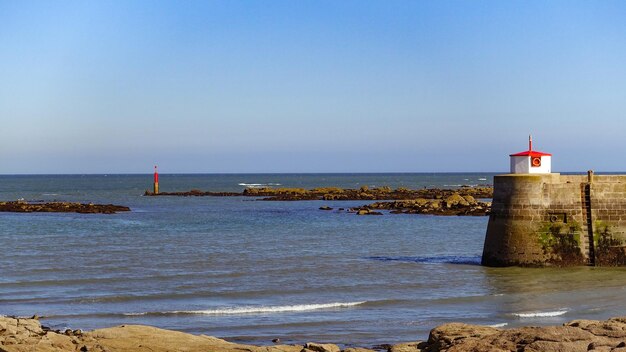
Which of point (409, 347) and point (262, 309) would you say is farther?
point (262, 309)

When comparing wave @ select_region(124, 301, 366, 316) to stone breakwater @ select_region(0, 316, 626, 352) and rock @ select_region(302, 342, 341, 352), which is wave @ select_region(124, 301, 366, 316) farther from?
rock @ select_region(302, 342, 341, 352)

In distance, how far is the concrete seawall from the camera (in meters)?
23.0

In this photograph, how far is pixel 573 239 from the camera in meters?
23.1

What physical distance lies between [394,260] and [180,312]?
1105 cm

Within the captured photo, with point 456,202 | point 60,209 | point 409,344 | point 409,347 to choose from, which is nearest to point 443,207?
point 456,202

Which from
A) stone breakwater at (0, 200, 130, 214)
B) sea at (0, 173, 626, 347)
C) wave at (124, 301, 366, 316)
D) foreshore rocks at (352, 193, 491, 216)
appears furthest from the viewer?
stone breakwater at (0, 200, 130, 214)

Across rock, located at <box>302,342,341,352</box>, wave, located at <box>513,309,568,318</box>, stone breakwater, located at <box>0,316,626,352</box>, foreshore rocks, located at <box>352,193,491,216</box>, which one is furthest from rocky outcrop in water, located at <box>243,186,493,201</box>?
rock, located at <box>302,342,341,352</box>

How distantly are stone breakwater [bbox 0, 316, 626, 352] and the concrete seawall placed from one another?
10.2 metres

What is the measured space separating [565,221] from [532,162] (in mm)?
1858

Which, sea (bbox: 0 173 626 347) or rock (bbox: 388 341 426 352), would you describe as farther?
sea (bbox: 0 173 626 347)

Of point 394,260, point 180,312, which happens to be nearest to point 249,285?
point 180,312

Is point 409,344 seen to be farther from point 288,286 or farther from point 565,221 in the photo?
point 565,221

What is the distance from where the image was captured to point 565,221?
2308cm

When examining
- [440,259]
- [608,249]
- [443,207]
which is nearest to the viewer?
[608,249]
